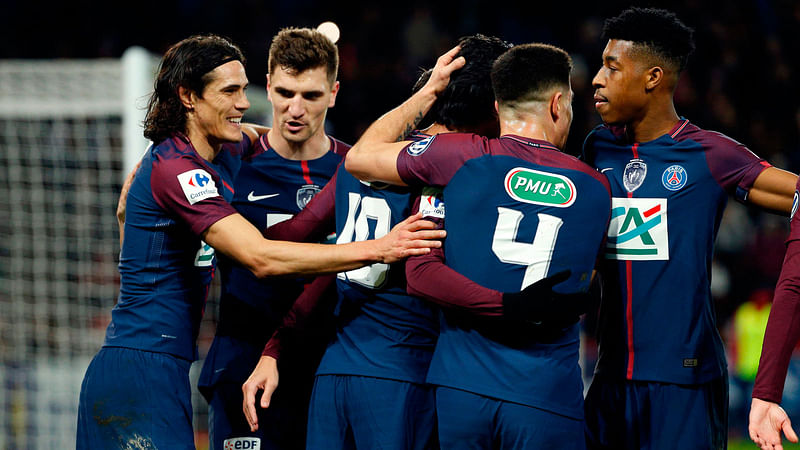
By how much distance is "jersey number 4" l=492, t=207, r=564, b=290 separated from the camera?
2.93m

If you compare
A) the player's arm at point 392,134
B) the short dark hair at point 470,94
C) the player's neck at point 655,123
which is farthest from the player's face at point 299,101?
the player's neck at point 655,123

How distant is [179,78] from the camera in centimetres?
367

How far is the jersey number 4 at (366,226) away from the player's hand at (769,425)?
1.44 meters

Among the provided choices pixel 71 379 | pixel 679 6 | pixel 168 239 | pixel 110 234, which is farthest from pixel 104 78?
pixel 679 6

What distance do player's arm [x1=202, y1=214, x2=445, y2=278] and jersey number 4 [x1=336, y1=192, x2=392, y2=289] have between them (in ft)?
0.52

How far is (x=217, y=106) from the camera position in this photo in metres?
3.67

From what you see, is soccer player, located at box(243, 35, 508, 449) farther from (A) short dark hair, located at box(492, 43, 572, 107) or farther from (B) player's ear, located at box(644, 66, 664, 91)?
(B) player's ear, located at box(644, 66, 664, 91)

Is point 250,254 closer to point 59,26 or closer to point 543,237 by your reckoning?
point 543,237

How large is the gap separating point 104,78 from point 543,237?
4.08 meters

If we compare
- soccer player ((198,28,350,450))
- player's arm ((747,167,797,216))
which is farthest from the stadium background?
player's arm ((747,167,797,216))

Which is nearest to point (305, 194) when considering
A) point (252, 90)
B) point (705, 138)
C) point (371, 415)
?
point (371, 415)

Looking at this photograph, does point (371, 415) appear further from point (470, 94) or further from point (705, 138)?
point (705, 138)

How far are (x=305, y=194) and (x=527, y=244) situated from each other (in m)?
1.58

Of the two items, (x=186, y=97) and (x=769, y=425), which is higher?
(x=186, y=97)
